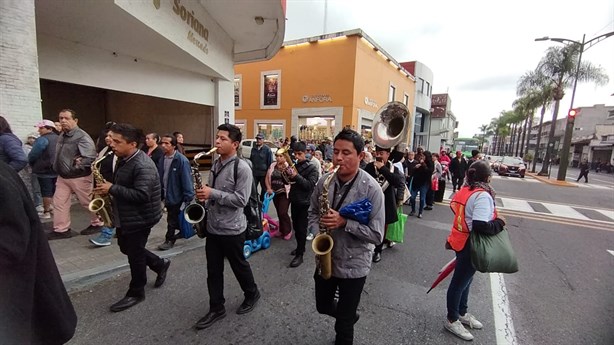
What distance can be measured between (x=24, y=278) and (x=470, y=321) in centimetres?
365

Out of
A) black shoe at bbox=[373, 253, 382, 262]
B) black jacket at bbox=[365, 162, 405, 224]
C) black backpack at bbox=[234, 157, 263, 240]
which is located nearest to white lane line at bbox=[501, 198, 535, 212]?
black shoe at bbox=[373, 253, 382, 262]

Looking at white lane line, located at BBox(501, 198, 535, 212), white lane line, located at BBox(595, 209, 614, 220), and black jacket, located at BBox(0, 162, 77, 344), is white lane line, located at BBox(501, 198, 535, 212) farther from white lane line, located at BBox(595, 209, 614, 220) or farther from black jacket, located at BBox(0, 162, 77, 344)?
black jacket, located at BBox(0, 162, 77, 344)

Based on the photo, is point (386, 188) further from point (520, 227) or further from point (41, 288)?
point (520, 227)

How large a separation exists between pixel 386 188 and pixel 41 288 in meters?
3.52

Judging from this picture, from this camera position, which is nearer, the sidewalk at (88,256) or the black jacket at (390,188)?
the sidewalk at (88,256)

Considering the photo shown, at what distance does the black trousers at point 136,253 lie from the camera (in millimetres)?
2982

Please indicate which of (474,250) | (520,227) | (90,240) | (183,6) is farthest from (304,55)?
(474,250)

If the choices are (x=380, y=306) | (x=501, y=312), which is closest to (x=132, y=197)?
(x=380, y=306)

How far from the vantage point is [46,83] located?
1181 cm

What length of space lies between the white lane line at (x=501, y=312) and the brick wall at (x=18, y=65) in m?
7.48

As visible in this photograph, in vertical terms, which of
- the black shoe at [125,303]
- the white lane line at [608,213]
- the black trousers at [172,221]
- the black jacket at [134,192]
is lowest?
the white lane line at [608,213]

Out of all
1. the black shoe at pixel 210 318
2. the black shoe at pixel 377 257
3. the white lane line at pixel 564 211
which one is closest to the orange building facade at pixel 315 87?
the white lane line at pixel 564 211

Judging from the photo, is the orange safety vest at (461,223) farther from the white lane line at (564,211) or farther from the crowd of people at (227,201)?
the white lane line at (564,211)

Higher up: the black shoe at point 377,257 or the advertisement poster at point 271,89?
the advertisement poster at point 271,89
